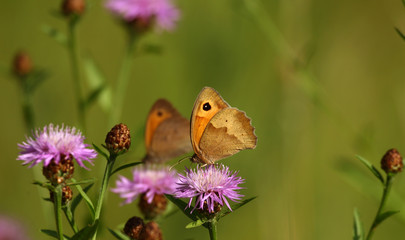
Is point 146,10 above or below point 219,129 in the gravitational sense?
above

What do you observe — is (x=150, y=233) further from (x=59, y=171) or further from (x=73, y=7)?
(x=73, y=7)

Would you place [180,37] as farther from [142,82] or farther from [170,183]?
[170,183]

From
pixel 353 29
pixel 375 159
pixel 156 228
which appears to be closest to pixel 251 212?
pixel 375 159

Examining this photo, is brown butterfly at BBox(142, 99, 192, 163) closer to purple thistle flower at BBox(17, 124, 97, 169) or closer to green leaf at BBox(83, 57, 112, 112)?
green leaf at BBox(83, 57, 112, 112)

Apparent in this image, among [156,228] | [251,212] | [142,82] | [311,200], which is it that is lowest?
[156,228]

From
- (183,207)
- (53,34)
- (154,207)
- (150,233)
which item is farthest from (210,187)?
(53,34)

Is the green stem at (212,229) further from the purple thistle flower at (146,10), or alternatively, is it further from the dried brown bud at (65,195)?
the purple thistle flower at (146,10)
